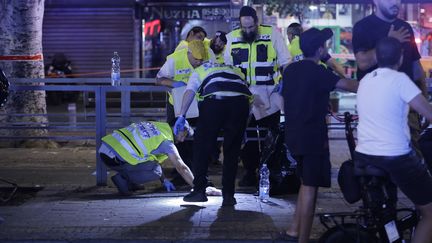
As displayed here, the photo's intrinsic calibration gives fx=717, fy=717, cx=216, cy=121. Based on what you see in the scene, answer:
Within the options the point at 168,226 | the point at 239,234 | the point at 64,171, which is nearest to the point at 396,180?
the point at 239,234

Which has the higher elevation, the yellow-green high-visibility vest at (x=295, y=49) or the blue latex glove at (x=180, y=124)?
the yellow-green high-visibility vest at (x=295, y=49)

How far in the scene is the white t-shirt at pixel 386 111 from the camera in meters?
4.71

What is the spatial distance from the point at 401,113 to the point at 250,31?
314cm

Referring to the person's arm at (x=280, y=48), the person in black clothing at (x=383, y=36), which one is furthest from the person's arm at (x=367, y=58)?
the person's arm at (x=280, y=48)

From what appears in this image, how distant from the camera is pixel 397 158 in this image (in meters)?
4.80

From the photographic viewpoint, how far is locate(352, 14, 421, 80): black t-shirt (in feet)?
18.9

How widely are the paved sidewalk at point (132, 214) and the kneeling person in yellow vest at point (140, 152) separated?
22 centimetres

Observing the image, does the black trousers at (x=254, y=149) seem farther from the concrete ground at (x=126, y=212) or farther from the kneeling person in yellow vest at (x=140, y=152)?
the kneeling person in yellow vest at (x=140, y=152)

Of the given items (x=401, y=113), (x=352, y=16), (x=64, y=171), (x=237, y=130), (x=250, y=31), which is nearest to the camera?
(x=401, y=113)

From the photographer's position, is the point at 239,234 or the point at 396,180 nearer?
the point at 396,180

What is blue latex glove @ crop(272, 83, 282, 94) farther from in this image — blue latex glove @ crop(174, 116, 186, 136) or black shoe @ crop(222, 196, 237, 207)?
black shoe @ crop(222, 196, 237, 207)

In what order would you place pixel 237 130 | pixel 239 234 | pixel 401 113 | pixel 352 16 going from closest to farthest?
pixel 401 113
pixel 239 234
pixel 237 130
pixel 352 16

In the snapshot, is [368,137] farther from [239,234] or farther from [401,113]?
[239,234]

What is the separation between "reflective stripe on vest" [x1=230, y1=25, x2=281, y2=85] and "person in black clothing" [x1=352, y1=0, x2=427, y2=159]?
187cm
